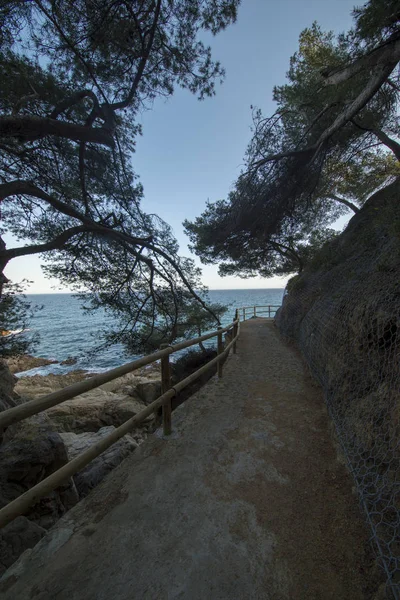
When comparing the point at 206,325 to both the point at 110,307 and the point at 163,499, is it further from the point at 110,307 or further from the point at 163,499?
the point at 163,499

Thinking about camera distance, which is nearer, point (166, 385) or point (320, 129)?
point (166, 385)

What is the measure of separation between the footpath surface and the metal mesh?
15 centimetres

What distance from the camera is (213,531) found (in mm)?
1479

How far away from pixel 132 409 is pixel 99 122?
7.93 m

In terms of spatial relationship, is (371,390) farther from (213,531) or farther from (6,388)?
(6,388)

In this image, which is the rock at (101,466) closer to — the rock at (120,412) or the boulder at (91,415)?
the rock at (120,412)

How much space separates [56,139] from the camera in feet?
16.9

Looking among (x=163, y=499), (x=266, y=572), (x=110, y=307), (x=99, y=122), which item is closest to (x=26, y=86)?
(x=99, y=122)

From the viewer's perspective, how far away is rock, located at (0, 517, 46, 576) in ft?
5.79

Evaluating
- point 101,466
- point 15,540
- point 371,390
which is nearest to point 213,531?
point 15,540

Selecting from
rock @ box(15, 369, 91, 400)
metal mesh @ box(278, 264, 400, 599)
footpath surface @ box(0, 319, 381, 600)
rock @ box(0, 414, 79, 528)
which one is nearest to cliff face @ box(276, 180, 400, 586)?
metal mesh @ box(278, 264, 400, 599)

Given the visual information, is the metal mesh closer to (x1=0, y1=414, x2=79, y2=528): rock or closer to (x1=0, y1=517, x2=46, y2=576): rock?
(x1=0, y1=517, x2=46, y2=576): rock

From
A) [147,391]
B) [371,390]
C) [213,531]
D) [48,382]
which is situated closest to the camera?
[213,531]

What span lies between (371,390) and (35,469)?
4368 millimetres
